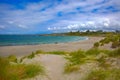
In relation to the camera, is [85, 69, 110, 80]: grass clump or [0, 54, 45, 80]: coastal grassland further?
[85, 69, 110, 80]: grass clump

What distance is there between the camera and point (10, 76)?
220 inches

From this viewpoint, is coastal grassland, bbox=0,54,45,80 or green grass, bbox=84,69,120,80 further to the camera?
green grass, bbox=84,69,120,80

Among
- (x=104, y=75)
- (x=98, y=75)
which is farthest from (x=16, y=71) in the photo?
(x=104, y=75)

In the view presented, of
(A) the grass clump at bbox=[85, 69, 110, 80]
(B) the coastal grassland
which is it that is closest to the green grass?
(A) the grass clump at bbox=[85, 69, 110, 80]

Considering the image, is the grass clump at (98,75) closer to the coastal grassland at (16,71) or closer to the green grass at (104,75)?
the green grass at (104,75)

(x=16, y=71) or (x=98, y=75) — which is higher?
(x=16, y=71)

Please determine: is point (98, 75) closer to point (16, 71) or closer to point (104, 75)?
point (104, 75)

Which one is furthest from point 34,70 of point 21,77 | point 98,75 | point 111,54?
point 111,54

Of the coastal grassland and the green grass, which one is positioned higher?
the coastal grassland

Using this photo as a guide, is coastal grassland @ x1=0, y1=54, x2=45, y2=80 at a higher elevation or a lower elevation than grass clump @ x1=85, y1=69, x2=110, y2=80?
higher

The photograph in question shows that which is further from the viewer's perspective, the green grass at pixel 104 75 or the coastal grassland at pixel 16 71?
the green grass at pixel 104 75

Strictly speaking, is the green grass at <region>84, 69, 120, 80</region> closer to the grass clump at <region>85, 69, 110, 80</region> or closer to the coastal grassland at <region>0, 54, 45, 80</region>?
the grass clump at <region>85, 69, 110, 80</region>

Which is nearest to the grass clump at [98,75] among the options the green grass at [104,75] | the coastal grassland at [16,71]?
the green grass at [104,75]

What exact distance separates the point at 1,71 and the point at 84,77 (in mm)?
2406
